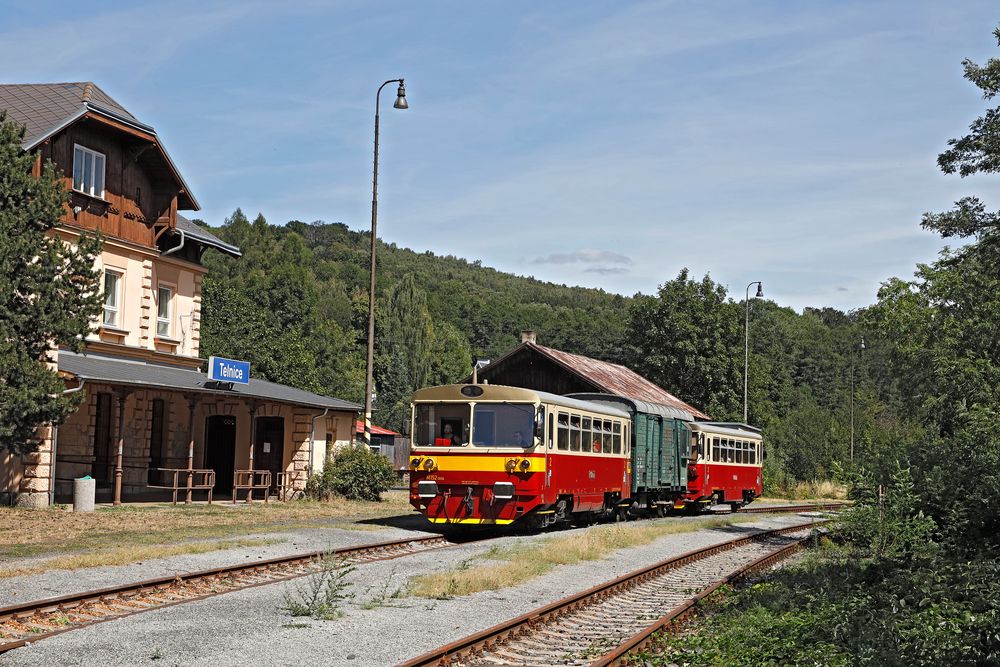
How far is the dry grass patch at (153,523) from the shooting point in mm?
18281

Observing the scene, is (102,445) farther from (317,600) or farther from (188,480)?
(317,600)

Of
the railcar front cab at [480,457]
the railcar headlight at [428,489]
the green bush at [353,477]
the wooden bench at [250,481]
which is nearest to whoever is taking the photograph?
the railcar front cab at [480,457]

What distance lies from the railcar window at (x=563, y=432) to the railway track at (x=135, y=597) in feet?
18.1

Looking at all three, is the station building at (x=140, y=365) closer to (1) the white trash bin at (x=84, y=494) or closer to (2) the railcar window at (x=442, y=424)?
(1) the white trash bin at (x=84, y=494)

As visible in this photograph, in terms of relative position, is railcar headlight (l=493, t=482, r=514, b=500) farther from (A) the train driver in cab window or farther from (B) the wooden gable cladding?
(B) the wooden gable cladding

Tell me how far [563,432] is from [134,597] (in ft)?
37.7

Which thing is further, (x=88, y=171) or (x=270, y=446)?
(x=270, y=446)

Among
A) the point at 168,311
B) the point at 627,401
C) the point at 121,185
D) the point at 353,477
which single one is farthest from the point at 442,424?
the point at 168,311

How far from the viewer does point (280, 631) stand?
34.5ft

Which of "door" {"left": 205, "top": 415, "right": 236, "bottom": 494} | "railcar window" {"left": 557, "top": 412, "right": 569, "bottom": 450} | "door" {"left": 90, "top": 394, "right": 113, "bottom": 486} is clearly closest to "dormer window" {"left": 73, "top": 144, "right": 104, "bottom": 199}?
"door" {"left": 90, "top": 394, "right": 113, "bottom": 486}

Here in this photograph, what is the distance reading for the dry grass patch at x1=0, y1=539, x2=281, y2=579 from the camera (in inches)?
564

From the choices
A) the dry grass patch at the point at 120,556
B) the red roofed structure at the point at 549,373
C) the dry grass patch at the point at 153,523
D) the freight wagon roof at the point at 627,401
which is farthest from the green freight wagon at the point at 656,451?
the red roofed structure at the point at 549,373

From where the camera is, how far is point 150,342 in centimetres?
3114

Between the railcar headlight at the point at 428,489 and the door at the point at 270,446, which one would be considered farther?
the door at the point at 270,446
